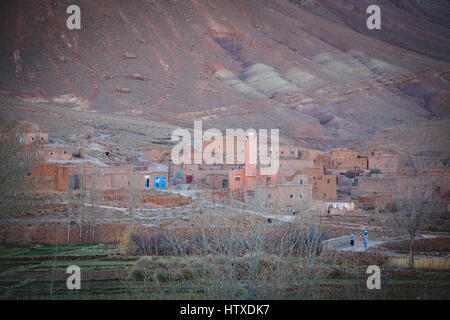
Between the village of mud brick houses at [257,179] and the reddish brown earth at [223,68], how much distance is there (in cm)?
2013

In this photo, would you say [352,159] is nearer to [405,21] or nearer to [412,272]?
[412,272]

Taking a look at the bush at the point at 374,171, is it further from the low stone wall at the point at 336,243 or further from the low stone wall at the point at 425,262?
the low stone wall at the point at 425,262

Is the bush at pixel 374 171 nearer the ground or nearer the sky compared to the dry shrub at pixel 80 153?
nearer the ground

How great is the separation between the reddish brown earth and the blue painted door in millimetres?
22511

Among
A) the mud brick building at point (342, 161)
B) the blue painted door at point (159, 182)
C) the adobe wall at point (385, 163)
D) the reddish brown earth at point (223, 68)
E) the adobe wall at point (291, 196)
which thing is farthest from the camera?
the reddish brown earth at point (223, 68)

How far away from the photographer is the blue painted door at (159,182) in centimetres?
2964

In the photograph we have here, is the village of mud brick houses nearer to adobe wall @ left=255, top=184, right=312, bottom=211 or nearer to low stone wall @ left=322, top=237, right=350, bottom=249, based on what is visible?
adobe wall @ left=255, top=184, right=312, bottom=211

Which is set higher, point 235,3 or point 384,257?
point 235,3

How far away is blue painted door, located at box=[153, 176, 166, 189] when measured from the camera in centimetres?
2964

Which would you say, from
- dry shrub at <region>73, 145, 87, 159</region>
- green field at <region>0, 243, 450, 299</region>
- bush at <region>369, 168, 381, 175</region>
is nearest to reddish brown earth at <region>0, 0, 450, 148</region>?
dry shrub at <region>73, 145, 87, 159</region>

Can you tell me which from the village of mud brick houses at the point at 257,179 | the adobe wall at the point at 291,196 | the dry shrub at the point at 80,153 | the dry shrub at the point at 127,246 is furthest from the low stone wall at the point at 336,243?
the dry shrub at the point at 80,153

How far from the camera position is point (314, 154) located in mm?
38000

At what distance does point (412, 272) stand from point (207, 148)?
2521 centimetres

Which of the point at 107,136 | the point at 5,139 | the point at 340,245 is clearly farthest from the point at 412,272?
the point at 107,136
